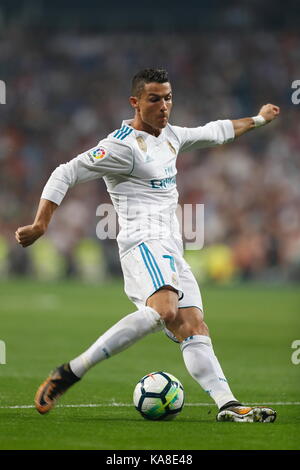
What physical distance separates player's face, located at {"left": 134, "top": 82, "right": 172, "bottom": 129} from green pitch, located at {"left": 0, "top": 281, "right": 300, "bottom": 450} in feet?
6.74

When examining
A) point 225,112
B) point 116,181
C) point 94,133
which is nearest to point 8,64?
point 94,133

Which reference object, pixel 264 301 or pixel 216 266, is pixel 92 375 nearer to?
pixel 264 301

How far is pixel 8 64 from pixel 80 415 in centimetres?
2055

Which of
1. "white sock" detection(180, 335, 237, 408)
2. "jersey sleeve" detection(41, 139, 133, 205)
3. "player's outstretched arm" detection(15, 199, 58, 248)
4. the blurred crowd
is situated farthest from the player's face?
the blurred crowd

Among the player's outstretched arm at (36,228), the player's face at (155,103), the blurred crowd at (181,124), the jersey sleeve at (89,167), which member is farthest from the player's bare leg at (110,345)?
the blurred crowd at (181,124)

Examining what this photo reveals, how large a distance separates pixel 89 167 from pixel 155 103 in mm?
672

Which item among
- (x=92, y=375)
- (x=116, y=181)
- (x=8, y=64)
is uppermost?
(x=8, y=64)

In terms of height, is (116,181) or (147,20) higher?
(147,20)

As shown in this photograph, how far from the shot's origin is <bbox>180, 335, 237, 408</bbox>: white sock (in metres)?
6.41

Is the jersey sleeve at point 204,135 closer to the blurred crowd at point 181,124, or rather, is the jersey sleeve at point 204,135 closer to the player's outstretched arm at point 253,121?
the player's outstretched arm at point 253,121

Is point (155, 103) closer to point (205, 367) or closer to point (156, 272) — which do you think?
point (156, 272)

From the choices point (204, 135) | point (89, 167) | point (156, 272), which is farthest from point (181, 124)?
point (156, 272)

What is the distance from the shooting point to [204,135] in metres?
7.05

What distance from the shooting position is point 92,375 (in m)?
9.45
